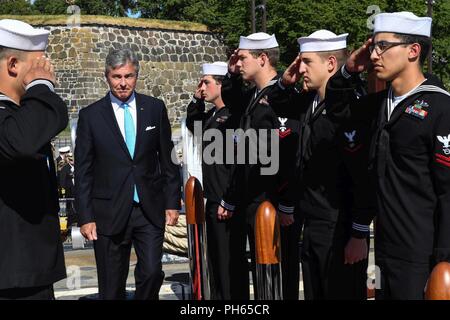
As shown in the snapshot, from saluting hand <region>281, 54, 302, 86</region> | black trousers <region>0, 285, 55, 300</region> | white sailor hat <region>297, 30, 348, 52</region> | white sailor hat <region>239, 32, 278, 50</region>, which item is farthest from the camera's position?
white sailor hat <region>239, 32, 278, 50</region>

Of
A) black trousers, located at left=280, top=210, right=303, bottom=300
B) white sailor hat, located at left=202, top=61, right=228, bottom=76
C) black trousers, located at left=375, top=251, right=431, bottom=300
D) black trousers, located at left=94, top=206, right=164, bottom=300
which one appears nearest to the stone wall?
white sailor hat, located at left=202, top=61, right=228, bottom=76

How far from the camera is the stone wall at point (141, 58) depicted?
3909 cm

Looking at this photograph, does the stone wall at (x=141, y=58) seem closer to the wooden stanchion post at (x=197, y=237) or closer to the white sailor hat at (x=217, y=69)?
the white sailor hat at (x=217, y=69)

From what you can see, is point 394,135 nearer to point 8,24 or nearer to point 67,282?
point 8,24

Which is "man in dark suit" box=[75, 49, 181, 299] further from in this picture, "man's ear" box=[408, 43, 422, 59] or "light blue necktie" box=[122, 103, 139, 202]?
"man's ear" box=[408, 43, 422, 59]

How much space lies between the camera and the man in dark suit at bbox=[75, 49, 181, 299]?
594 centimetres

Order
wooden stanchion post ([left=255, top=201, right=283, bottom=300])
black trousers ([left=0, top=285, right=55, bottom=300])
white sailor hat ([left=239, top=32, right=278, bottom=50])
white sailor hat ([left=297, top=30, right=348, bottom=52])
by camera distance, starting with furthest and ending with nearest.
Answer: white sailor hat ([left=239, top=32, right=278, bottom=50])
white sailor hat ([left=297, top=30, right=348, bottom=52])
wooden stanchion post ([left=255, top=201, right=283, bottom=300])
black trousers ([left=0, top=285, right=55, bottom=300])

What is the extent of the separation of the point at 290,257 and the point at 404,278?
7.12 ft

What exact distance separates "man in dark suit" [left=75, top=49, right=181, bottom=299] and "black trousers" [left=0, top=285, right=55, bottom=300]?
1.93 m

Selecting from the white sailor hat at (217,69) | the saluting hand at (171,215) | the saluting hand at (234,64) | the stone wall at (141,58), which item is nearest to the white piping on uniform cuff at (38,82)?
the saluting hand at (171,215)

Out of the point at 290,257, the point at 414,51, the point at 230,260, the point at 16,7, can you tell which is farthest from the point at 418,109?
the point at 16,7

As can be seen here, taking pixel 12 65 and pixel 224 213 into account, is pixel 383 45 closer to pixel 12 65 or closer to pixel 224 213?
pixel 12 65
